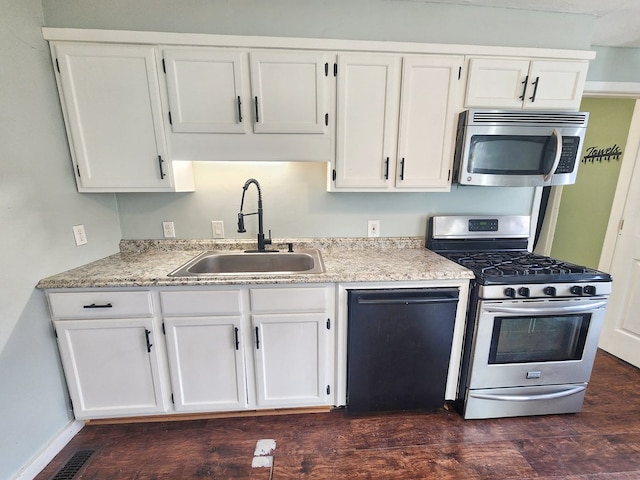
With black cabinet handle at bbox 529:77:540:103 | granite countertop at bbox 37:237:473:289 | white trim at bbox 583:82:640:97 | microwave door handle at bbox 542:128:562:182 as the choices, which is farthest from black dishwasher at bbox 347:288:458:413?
white trim at bbox 583:82:640:97

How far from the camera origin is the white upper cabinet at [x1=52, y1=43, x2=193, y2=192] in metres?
1.52

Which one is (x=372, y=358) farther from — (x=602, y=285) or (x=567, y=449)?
(x=602, y=285)

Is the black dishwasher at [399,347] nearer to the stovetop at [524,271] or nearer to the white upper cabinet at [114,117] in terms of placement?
the stovetop at [524,271]

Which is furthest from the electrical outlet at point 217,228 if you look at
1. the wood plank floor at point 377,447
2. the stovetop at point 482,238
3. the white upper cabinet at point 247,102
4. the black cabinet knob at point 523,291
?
the black cabinet knob at point 523,291

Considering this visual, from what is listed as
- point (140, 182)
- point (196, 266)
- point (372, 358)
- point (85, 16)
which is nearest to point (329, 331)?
point (372, 358)

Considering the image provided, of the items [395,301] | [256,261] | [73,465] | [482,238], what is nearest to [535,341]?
[482,238]

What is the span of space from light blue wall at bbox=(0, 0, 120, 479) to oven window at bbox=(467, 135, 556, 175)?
8.10 ft

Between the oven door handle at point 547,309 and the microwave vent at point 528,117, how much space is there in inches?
43.5

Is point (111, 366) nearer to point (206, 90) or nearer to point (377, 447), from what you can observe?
point (377, 447)

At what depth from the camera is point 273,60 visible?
5.15 ft

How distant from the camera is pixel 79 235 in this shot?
1.66 metres

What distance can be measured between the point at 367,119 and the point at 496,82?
86cm

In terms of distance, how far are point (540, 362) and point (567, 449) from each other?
45 cm

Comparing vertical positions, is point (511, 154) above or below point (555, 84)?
below
